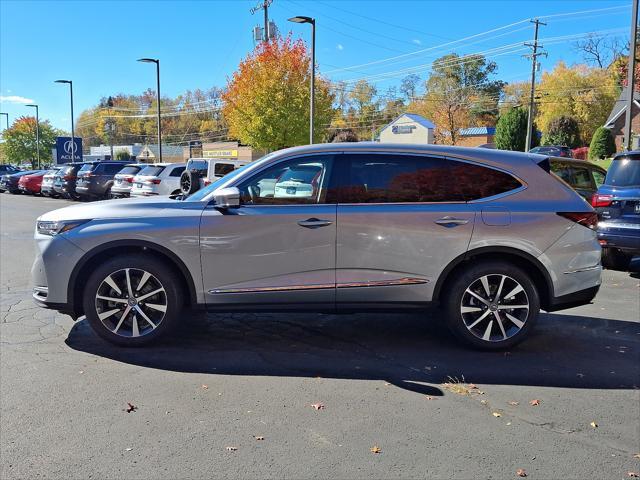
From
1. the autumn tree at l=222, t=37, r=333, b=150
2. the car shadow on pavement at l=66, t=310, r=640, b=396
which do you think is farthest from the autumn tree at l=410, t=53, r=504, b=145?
the car shadow on pavement at l=66, t=310, r=640, b=396

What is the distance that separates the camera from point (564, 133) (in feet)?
171

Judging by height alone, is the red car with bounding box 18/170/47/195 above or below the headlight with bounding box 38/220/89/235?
below

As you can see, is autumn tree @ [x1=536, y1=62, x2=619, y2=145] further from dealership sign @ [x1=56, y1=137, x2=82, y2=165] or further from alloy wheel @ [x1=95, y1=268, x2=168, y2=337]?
alloy wheel @ [x1=95, y1=268, x2=168, y2=337]

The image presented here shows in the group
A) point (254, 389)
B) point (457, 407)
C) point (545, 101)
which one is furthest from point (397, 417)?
point (545, 101)

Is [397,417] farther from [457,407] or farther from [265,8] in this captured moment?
[265,8]

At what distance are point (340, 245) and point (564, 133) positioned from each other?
53581 millimetres

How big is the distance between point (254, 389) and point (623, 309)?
481cm

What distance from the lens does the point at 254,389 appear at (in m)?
4.12

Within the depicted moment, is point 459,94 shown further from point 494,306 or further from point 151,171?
point 494,306

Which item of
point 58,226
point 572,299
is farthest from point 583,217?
point 58,226

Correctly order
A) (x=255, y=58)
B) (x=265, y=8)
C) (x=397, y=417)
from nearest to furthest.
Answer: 1. (x=397, y=417)
2. (x=255, y=58)
3. (x=265, y=8)

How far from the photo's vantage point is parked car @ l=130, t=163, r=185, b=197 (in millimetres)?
17547

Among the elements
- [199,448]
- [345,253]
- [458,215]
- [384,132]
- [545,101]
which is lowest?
[199,448]

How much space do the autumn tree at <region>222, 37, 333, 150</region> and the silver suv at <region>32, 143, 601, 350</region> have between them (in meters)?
27.8
